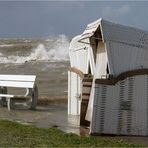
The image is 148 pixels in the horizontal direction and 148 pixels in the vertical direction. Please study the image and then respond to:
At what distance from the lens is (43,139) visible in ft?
31.0

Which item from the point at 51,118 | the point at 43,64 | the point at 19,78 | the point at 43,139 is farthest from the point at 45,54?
the point at 43,139

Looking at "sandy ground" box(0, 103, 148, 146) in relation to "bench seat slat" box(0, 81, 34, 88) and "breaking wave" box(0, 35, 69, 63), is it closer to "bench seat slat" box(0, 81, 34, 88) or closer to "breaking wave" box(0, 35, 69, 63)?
"bench seat slat" box(0, 81, 34, 88)

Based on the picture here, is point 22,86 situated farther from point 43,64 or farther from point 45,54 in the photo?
point 45,54

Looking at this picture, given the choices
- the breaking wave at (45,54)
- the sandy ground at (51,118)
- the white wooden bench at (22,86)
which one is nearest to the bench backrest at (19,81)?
the white wooden bench at (22,86)

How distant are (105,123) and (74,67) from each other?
3888 mm

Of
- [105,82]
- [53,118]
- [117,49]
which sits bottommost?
[53,118]

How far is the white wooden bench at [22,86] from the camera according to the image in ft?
52.9

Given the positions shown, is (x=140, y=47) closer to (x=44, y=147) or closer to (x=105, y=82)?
(x=105, y=82)

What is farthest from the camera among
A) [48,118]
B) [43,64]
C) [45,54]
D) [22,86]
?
[45,54]

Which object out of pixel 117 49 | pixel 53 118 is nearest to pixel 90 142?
pixel 117 49

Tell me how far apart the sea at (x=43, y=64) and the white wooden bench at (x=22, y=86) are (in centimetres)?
280

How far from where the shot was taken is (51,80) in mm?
26281

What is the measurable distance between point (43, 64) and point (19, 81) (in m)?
19.3

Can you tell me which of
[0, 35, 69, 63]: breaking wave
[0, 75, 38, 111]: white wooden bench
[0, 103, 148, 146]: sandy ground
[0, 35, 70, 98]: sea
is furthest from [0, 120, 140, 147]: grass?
[0, 35, 69, 63]: breaking wave
